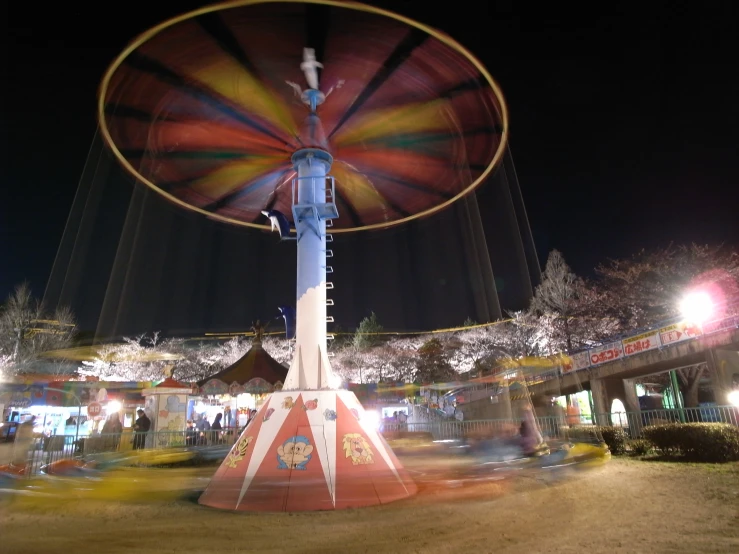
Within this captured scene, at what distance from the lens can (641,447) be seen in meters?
12.8

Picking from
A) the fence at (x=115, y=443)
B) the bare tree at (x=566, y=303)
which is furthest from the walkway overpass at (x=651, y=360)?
the fence at (x=115, y=443)

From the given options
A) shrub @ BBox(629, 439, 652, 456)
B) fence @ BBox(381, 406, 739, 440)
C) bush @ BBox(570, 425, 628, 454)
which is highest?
fence @ BBox(381, 406, 739, 440)

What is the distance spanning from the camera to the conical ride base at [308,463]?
275 inches

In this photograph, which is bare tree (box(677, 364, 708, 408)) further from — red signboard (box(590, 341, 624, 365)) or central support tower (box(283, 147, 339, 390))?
central support tower (box(283, 147, 339, 390))

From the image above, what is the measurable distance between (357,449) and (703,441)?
8733 mm

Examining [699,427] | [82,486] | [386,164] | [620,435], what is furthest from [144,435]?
[699,427]

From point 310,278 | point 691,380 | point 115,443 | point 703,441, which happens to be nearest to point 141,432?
point 115,443

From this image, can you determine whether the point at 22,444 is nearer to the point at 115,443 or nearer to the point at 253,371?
the point at 115,443

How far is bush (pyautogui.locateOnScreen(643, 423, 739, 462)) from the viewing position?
1076 centimetres

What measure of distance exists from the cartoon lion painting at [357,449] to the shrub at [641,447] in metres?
9.08

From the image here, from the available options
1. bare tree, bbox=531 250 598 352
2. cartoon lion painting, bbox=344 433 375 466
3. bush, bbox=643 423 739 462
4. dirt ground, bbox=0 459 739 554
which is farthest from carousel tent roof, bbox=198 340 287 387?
bare tree, bbox=531 250 598 352

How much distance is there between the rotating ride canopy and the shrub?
8205 mm

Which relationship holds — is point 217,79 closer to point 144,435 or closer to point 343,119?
point 343,119

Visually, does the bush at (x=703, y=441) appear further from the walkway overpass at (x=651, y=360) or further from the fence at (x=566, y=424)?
the walkway overpass at (x=651, y=360)
